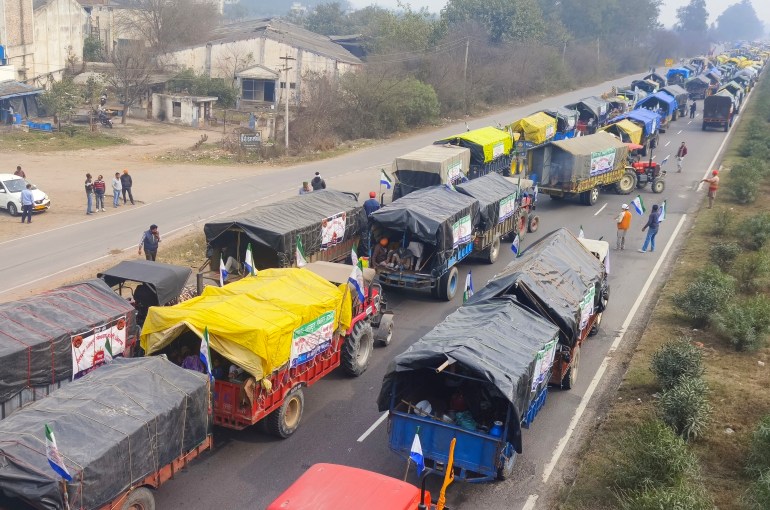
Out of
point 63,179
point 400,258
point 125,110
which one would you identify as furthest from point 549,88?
point 400,258

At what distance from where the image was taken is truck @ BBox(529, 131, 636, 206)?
3119 cm

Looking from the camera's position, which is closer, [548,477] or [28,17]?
[548,477]

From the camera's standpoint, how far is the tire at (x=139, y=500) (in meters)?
10.1

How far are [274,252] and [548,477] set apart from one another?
9.08m

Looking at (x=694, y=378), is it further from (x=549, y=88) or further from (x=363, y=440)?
(x=549, y=88)

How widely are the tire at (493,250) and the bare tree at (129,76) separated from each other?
32.3 metres

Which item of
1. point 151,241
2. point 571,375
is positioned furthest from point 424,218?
point 151,241

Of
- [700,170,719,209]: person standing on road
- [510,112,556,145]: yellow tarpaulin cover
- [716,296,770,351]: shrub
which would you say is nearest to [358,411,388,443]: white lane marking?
[716,296,770,351]: shrub

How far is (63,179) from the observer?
3438cm

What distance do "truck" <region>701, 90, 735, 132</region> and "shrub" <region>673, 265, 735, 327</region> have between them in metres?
39.6

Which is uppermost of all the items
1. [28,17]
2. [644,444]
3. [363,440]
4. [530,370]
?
[28,17]

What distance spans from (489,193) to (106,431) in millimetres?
16137

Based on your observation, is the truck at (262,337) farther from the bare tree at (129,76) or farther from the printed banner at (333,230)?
the bare tree at (129,76)

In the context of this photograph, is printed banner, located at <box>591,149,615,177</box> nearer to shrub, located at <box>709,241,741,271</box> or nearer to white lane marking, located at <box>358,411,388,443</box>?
shrub, located at <box>709,241,741,271</box>
